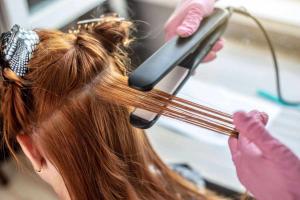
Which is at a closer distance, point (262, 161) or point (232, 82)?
Result: point (262, 161)

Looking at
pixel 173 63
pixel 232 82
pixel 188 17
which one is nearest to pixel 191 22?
pixel 188 17

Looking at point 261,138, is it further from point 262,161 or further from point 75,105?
point 75,105

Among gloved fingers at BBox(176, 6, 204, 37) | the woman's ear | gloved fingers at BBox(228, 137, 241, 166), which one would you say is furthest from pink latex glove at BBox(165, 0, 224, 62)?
the woman's ear

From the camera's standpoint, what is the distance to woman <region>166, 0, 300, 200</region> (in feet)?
1.99

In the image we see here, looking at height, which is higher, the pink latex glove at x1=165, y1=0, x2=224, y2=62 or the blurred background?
the pink latex glove at x1=165, y1=0, x2=224, y2=62

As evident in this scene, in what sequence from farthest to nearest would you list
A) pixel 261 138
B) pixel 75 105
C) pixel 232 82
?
pixel 232 82
pixel 75 105
pixel 261 138

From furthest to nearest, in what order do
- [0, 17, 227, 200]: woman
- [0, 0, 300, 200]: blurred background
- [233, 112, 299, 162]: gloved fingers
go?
[0, 0, 300, 200]: blurred background < [0, 17, 227, 200]: woman < [233, 112, 299, 162]: gloved fingers

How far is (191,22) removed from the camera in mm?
860

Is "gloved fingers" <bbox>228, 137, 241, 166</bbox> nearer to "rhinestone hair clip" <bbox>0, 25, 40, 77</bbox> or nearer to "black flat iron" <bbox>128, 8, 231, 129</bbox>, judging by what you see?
"black flat iron" <bbox>128, 8, 231, 129</bbox>

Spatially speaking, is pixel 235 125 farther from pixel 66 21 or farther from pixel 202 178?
pixel 202 178

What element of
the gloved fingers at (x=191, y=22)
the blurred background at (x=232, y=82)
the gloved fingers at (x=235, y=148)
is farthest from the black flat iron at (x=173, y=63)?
the blurred background at (x=232, y=82)

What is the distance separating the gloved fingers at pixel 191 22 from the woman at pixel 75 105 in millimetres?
105

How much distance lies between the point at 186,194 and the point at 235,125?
1.56 feet

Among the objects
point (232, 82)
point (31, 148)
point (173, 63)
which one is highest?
point (173, 63)
